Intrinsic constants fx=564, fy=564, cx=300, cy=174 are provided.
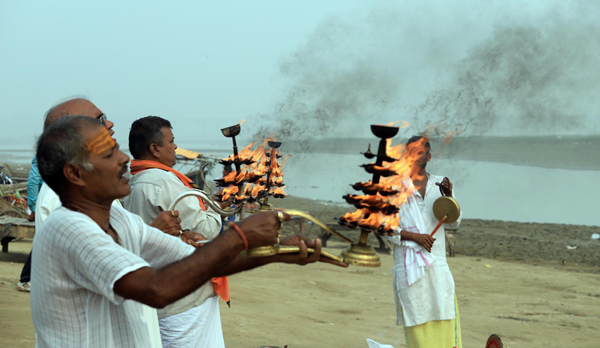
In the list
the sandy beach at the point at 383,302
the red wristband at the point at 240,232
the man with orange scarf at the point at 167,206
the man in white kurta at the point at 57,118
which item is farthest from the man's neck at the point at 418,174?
the red wristband at the point at 240,232

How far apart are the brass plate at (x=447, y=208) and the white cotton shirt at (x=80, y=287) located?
3.43m

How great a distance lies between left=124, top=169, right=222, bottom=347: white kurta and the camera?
10.8 feet

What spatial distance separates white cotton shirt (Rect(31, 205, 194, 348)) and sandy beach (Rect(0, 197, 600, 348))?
145 inches

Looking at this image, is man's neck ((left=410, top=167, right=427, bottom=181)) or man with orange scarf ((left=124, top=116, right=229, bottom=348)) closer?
man with orange scarf ((left=124, top=116, right=229, bottom=348))

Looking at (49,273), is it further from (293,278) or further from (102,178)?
(293,278)

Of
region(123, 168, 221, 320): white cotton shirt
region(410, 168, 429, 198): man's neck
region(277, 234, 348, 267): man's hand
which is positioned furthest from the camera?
region(410, 168, 429, 198): man's neck

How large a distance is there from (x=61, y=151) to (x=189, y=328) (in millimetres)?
1730

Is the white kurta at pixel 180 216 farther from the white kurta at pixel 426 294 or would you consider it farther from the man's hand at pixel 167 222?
the white kurta at pixel 426 294

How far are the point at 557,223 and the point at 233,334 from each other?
15608 mm

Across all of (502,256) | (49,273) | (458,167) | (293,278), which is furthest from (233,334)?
(458,167)

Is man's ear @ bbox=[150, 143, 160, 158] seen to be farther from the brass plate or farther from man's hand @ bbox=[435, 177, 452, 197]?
man's hand @ bbox=[435, 177, 452, 197]

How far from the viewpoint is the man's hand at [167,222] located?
2863 millimetres

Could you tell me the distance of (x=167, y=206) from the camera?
350 cm

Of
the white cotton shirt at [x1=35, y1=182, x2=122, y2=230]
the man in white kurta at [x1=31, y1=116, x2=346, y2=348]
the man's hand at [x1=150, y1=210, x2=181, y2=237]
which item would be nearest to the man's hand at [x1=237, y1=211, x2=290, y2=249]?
the man in white kurta at [x1=31, y1=116, x2=346, y2=348]
